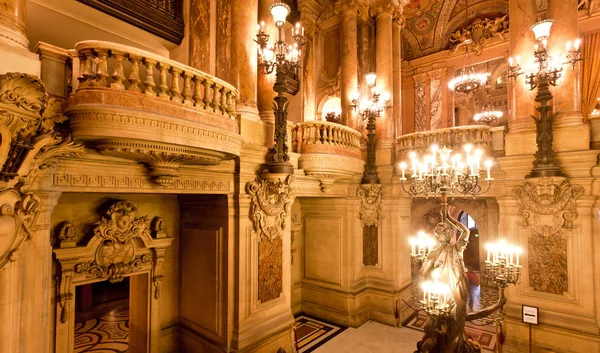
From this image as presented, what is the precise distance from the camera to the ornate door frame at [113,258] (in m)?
4.74

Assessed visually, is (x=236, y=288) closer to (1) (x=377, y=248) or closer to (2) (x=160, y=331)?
(2) (x=160, y=331)

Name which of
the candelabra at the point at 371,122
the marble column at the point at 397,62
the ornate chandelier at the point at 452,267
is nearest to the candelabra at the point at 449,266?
the ornate chandelier at the point at 452,267

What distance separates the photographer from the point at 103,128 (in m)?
3.28

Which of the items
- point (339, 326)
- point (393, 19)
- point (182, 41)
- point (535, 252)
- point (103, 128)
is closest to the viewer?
point (103, 128)

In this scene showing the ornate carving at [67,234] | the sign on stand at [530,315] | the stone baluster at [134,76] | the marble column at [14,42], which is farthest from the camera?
the sign on stand at [530,315]

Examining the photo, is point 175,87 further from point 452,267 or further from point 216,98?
point 452,267

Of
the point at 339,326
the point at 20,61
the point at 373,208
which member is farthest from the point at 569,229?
the point at 20,61

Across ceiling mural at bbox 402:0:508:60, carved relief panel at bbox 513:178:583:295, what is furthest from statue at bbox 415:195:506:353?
ceiling mural at bbox 402:0:508:60

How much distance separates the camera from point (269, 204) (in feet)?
18.9

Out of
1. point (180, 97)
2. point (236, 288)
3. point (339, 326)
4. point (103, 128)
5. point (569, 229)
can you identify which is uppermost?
point (180, 97)

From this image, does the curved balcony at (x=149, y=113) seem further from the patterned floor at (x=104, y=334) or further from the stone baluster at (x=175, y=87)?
the patterned floor at (x=104, y=334)

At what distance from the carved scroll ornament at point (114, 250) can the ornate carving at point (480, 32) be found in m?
12.3

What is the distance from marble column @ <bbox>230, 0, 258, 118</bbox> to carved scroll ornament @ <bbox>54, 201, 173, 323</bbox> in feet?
9.41

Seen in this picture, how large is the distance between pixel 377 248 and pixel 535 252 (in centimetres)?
359
